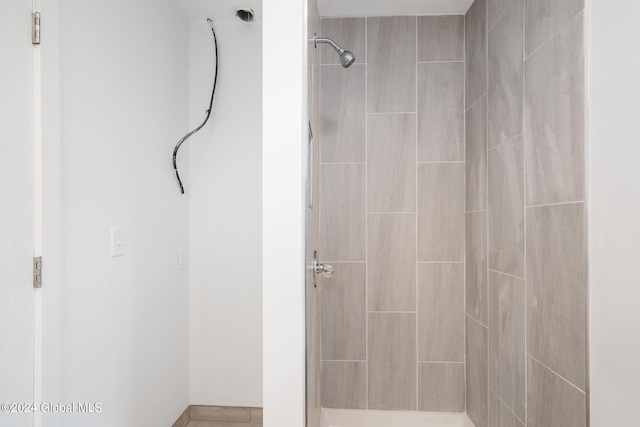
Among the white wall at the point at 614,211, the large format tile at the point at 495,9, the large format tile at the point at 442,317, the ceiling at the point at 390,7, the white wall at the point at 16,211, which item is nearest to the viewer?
the white wall at the point at 614,211

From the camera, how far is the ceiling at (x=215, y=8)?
76.3 inches

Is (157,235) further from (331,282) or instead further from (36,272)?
(331,282)

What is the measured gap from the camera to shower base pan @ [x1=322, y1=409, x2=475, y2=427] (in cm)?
202

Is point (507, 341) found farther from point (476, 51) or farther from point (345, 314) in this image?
point (476, 51)

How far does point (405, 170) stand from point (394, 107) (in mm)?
376

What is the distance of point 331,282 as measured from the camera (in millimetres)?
2104

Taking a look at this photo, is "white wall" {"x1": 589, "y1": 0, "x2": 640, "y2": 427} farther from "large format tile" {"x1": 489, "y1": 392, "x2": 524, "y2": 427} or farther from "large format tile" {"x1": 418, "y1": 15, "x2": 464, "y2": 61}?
"large format tile" {"x1": 418, "y1": 15, "x2": 464, "y2": 61}

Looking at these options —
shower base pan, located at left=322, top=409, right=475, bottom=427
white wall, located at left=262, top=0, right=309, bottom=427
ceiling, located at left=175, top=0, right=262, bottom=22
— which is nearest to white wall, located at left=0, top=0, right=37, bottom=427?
white wall, located at left=262, top=0, right=309, bottom=427

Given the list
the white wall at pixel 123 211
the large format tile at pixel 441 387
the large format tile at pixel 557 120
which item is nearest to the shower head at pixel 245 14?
the white wall at pixel 123 211

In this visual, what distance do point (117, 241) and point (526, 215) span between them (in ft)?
5.46

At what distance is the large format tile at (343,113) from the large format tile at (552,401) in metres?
1.34

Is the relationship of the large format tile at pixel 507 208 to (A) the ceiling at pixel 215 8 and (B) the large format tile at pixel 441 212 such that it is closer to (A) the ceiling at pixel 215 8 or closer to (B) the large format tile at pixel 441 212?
(B) the large format tile at pixel 441 212

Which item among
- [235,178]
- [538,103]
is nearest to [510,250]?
[538,103]

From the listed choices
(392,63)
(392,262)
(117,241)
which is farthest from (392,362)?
(392,63)
